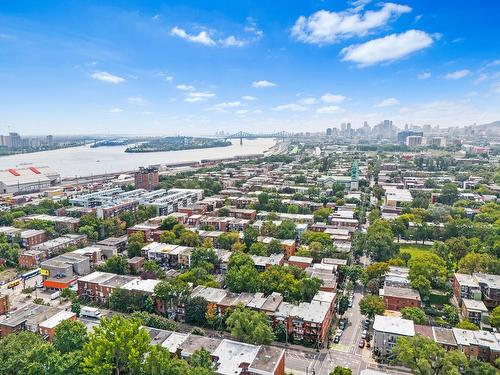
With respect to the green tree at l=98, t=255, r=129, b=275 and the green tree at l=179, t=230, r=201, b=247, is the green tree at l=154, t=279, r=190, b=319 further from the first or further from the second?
the green tree at l=179, t=230, r=201, b=247

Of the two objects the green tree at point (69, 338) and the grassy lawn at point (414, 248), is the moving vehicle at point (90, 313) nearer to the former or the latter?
the green tree at point (69, 338)

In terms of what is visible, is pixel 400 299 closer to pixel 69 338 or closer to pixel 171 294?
pixel 171 294

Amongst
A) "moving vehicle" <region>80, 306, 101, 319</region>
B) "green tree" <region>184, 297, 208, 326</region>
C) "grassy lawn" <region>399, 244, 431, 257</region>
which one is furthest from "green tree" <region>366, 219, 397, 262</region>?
"moving vehicle" <region>80, 306, 101, 319</region>

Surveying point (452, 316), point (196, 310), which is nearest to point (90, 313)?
point (196, 310)

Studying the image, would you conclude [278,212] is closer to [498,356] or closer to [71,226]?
[71,226]

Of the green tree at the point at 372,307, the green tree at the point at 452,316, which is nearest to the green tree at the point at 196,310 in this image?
the green tree at the point at 372,307
